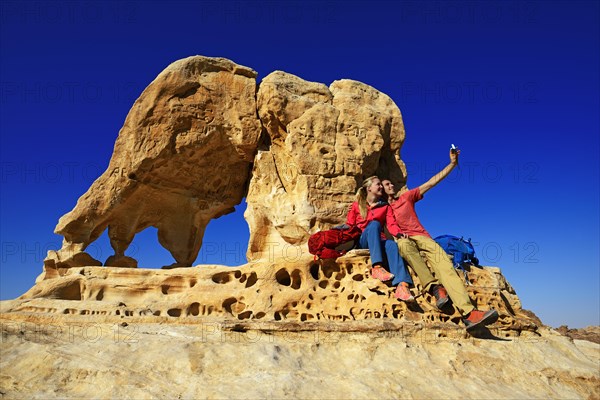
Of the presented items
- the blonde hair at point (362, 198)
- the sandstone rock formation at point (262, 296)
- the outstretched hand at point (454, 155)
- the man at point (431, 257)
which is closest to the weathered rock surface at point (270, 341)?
the sandstone rock formation at point (262, 296)

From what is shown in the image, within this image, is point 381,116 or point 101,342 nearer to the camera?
point 101,342

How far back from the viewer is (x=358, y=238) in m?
7.66

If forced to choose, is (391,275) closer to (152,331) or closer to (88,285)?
(152,331)

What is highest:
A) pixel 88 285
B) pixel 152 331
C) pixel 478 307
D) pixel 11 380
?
pixel 88 285

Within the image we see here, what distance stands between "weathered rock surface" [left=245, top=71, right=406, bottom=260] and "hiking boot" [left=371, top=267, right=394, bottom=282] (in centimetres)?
225

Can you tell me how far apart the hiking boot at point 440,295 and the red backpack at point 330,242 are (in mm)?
1450

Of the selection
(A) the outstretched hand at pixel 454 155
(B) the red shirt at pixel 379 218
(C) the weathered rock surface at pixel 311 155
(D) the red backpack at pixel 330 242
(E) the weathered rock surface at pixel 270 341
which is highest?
(C) the weathered rock surface at pixel 311 155

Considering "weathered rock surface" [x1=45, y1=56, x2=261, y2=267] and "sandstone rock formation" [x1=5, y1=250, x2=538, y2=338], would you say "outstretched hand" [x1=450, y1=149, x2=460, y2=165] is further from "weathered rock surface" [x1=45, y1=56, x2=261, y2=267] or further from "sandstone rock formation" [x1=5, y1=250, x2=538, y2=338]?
"weathered rock surface" [x1=45, y1=56, x2=261, y2=267]

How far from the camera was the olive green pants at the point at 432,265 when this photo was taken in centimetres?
668

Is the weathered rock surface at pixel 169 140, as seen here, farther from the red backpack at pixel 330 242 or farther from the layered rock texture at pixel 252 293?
the red backpack at pixel 330 242

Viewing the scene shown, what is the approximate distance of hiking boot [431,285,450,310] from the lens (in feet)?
21.9

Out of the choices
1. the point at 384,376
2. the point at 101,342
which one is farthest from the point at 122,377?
the point at 384,376

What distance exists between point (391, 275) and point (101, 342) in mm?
3908

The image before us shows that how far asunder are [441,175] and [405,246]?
48.7 inches
